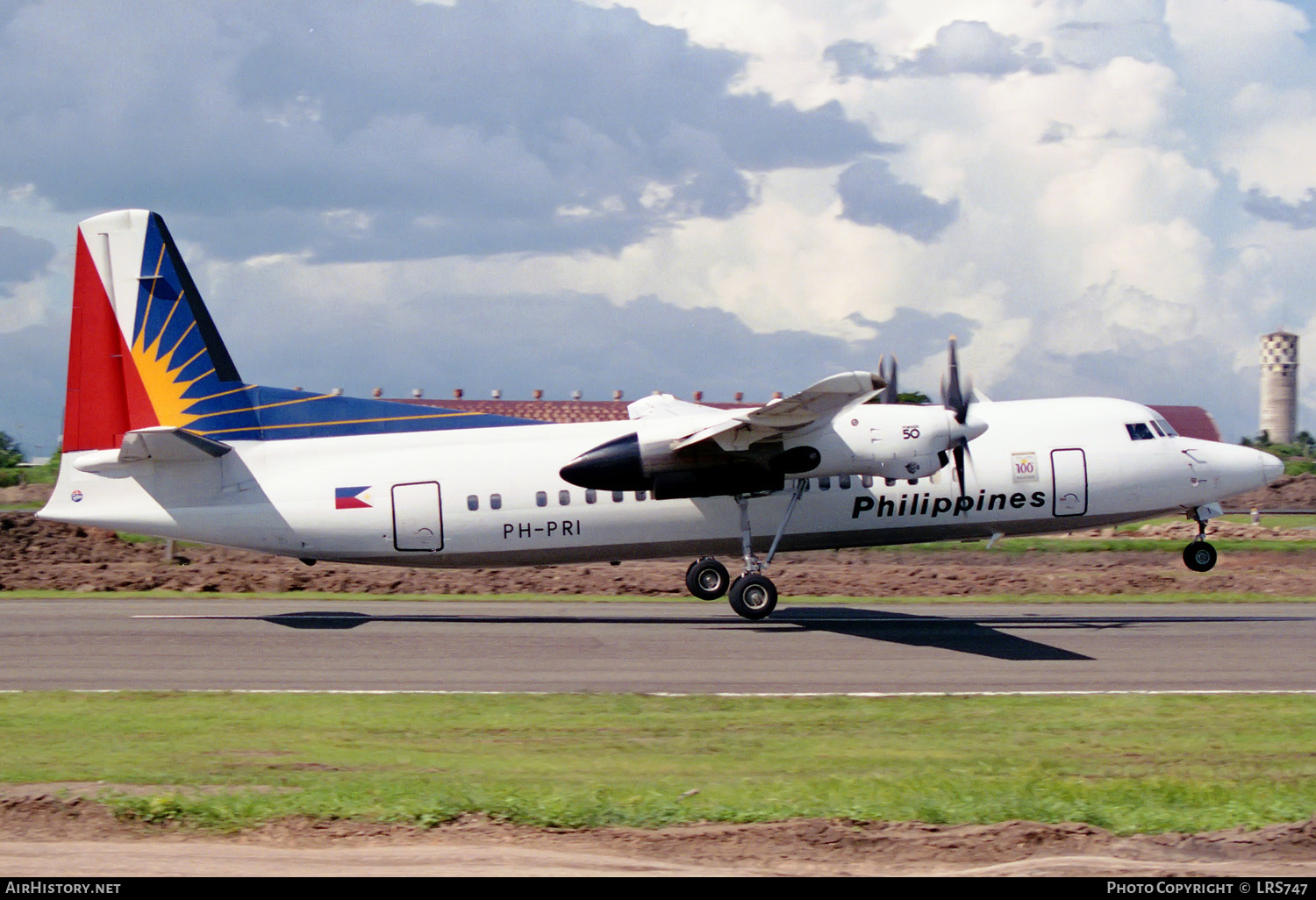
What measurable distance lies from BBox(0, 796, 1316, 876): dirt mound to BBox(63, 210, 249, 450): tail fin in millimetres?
13926

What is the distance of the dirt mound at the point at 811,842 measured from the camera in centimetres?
800

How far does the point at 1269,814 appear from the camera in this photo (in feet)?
30.5

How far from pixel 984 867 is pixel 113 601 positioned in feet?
70.8

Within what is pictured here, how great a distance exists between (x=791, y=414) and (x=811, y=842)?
12375mm

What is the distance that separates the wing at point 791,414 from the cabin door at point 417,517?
4585 mm

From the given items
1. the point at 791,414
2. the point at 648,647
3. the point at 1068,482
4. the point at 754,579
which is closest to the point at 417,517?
the point at 648,647

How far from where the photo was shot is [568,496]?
2206cm

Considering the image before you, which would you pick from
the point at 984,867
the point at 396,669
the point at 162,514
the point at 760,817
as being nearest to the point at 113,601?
the point at 162,514

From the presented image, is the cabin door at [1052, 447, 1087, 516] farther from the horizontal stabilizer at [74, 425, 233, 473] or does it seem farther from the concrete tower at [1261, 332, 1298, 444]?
the concrete tower at [1261, 332, 1298, 444]

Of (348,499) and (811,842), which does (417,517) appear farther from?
(811,842)

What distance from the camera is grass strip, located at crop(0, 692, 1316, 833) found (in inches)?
367

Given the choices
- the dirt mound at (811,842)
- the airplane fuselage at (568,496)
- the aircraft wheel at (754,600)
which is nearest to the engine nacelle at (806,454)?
the airplane fuselage at (568,496)

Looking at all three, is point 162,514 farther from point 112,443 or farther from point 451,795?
point 451,795

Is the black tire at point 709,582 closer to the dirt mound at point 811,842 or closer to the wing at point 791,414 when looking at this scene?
the wing at point 791,414
